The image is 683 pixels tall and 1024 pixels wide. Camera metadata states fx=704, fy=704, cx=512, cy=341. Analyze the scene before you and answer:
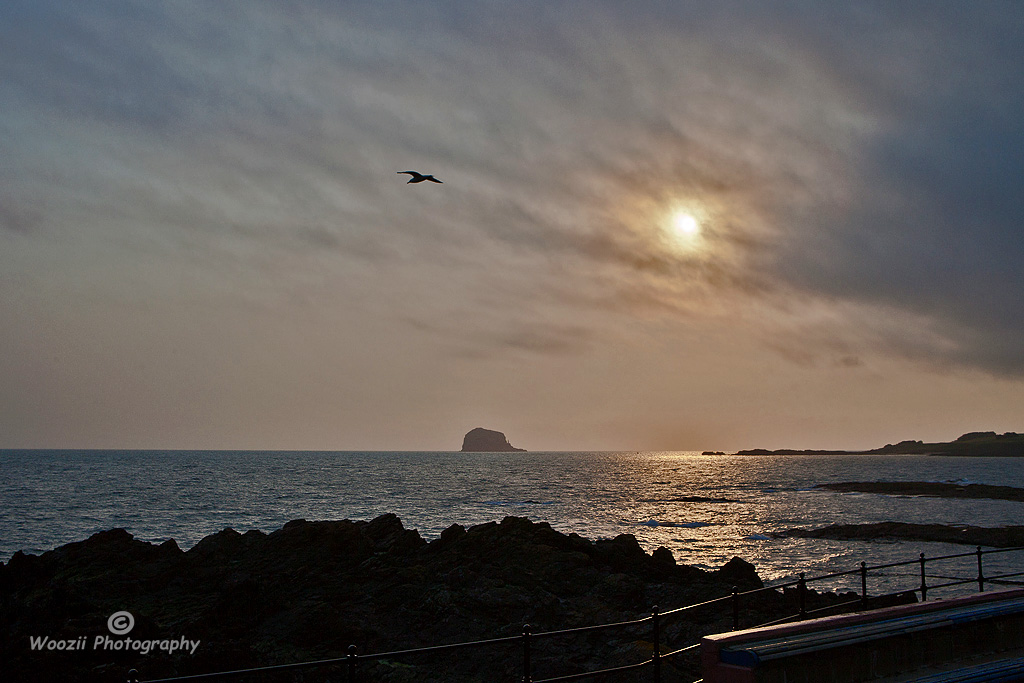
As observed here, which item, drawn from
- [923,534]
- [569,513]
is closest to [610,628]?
[923,534]

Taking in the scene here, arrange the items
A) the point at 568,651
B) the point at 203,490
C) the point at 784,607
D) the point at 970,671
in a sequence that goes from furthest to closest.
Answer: the point at 203,490 → the point at 784,607 → the point at 568,651 → the point at 970,671

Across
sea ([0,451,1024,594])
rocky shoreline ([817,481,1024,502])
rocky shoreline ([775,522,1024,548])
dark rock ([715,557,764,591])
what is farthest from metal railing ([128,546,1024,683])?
rocky shoreline ([817,481,1024,502])

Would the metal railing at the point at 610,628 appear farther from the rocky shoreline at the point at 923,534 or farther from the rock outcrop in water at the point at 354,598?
the rocky shoreline at the point at 923,534

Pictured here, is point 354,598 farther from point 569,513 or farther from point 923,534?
point 569,513

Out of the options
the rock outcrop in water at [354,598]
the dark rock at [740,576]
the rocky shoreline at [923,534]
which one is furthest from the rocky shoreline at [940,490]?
the rock outcrop in water at [354,598]

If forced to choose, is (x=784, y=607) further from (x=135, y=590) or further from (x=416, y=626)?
(x=135, y=590)

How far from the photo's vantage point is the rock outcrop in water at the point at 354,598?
15227 millimetres

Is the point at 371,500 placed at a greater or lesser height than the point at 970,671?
lesser

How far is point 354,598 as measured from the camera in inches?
829

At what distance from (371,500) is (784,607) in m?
65.2

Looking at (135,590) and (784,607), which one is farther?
(135,590)

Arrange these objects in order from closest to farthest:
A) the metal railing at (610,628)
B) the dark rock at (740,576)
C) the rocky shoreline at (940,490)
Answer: the metal railing at (610,628), the dark rock at (740,576), the rocky shoreline at (940,490)

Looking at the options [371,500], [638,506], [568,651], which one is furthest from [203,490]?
[568,651]

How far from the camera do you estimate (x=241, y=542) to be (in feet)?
87.6
